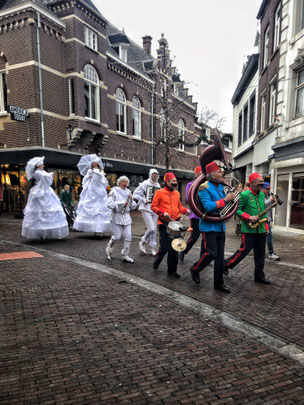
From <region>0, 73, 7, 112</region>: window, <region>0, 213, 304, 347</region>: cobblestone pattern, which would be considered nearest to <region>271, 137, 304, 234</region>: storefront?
<region>0, 213, 304, 347</region>: cobblestone pattern

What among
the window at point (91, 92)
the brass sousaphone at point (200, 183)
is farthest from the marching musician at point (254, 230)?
the window at point (91, 92)

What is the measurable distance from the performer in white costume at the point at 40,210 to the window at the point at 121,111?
11649mm

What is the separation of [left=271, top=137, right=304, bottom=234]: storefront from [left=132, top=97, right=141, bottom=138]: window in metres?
11.4

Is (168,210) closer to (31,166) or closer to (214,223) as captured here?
(214,223)

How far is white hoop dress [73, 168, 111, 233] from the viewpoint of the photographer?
809 cm

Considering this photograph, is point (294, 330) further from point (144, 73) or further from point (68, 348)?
point (144, 73)

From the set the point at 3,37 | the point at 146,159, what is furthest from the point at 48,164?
the point at 146,159

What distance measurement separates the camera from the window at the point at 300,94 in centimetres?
999

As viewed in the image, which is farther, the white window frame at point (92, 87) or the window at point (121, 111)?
the window at point (121, 111)

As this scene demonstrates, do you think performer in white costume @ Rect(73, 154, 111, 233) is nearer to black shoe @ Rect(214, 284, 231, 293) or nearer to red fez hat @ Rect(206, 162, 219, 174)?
black shoe @ Rect(214, 284, 231, 293)

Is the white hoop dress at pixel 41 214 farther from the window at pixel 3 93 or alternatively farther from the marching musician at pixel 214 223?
the window at pixel 3 93

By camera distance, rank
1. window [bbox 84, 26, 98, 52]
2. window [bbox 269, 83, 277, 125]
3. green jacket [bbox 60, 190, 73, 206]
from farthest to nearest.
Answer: window [bbox 84, 26, 98, 52], window [bbox 269, 83, 277, 125], green jacket [bbox 60, 190, 73, 206]

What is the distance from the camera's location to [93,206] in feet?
27.1

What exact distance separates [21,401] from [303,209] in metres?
10.1
